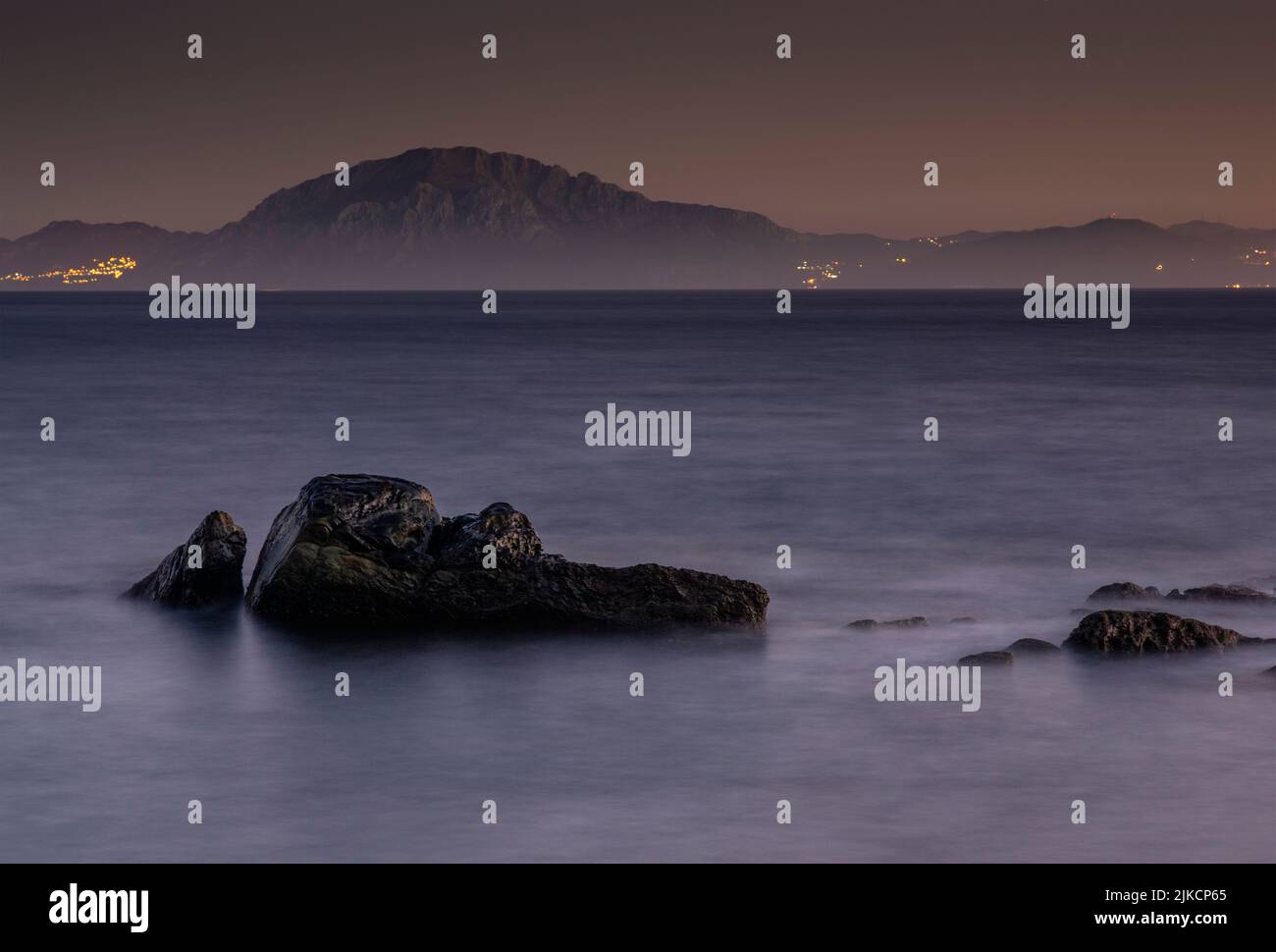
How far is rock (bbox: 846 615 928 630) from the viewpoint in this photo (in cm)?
1836

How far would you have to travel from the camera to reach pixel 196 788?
13250 millimetres

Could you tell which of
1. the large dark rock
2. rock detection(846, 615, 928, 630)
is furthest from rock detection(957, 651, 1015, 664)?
the large dark rock

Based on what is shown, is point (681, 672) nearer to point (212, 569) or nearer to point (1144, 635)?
point (1144, 635)

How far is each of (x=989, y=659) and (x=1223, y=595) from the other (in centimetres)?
459

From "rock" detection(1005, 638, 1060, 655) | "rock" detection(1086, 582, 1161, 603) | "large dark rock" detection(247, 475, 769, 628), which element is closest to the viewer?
"rock" detection(1005, 638, 1060, 655)

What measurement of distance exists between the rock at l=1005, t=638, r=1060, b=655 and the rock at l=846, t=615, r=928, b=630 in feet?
5.09

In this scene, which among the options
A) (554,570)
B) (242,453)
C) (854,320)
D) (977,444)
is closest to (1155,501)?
(977,444)

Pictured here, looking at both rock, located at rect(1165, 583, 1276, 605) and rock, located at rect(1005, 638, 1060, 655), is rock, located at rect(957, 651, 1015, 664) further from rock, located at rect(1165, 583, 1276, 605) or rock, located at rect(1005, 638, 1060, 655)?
rock, located at rect(1165, 583, 1276, 605)

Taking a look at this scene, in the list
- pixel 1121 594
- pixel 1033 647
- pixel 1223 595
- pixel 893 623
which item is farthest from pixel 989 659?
pixel 1223 595

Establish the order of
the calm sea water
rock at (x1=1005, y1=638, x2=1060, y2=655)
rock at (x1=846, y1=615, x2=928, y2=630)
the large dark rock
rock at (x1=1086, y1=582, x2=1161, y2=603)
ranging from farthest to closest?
rock at (x1=1086, y1=582, x2=1161, y2=603), rock at (x1=846, y1=615, x2=928, y2=630), the large dark rock, rock at (x1=1005, y1=638, x2=1060, y2=655), the calm sea water

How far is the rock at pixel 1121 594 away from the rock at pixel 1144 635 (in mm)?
2773

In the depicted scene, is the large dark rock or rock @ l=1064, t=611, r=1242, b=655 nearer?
rock @ l=1064, t=611, r=1242, b=655

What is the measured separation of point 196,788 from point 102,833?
118cm

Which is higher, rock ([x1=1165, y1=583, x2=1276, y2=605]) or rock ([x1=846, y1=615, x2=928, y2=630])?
rock ([x1=1165, y1=583, x2=1276, y2=605])
